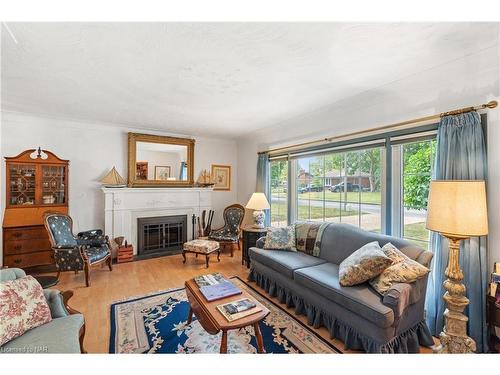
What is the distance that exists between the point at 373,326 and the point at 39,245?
14.9ft

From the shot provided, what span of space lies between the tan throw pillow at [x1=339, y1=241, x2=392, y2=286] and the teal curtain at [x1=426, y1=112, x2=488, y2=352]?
61 centimetres

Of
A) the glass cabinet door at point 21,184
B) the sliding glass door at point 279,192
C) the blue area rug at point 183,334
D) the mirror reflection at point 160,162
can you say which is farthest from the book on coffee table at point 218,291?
the glass cabinet door at point 21,184

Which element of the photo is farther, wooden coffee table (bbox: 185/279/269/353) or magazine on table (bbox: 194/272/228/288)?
magazine on table (bbox: 194/272/228/288)

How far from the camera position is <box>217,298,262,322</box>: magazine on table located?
170 cm

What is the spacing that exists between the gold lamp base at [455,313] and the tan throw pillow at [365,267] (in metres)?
0.42

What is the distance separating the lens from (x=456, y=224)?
63.4 inches

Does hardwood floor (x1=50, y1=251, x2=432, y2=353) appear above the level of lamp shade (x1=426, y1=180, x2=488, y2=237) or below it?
below

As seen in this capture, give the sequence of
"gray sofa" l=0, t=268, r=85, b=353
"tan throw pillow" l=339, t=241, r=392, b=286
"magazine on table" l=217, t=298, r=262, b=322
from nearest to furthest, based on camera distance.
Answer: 1. "gray sofa" l=0, t=268, r=85, b=353
2. "magazine on table" l=217, t=298, r=262, b=322
3. "tan throw pillow" l=339, t=241, r=392, b=286

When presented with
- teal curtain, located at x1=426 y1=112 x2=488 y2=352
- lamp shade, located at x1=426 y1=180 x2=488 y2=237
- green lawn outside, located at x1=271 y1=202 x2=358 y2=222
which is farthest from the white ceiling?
green lawn outside, located at x1=271 y1=202 x2=358 y2=222

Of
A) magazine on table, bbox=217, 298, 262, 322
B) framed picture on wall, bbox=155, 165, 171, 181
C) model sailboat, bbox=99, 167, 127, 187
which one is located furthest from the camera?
framed picture on wall, bbox=155, 165, 171, 181

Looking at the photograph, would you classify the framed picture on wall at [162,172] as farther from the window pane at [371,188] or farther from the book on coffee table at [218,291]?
the window pane at [371,188]

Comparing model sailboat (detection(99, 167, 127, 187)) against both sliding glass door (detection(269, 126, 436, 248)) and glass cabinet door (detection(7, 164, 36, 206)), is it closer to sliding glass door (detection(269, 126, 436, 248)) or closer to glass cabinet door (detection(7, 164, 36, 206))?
glass cabinet door (detection(7, 164, 36, 206))

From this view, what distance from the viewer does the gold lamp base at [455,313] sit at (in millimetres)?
1678
